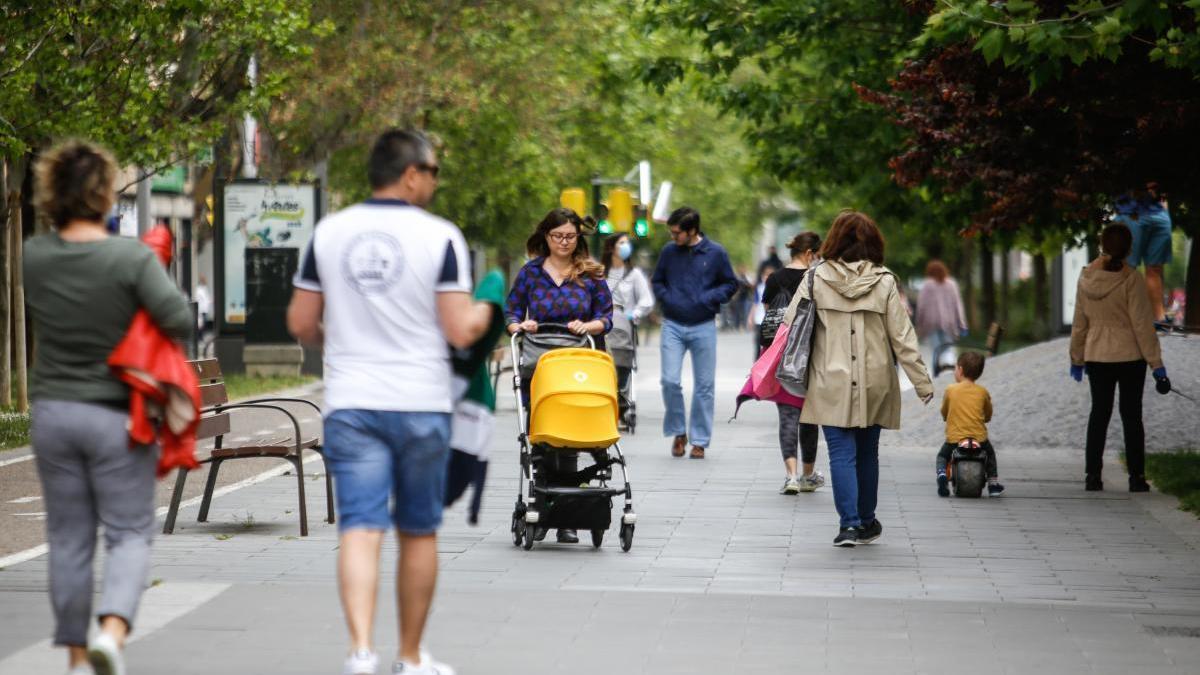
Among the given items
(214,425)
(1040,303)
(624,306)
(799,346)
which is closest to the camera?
(799,346)

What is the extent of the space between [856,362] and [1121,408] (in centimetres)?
363

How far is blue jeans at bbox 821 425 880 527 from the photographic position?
9.77 m

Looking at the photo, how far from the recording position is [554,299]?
34.0ft

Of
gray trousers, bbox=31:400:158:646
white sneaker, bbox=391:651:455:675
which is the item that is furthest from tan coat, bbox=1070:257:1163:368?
gray trousers, bbox=31:400:158:646

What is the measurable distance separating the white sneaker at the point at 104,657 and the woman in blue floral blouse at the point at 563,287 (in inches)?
189

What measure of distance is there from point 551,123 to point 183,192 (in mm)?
15598

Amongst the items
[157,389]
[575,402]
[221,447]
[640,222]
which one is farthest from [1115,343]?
[640,222]

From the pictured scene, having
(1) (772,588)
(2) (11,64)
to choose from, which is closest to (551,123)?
(2) (11,64)

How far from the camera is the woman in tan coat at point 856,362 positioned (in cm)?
972

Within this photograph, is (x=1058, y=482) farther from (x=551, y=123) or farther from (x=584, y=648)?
(x=551, y=123)

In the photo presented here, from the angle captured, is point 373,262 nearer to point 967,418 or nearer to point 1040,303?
point 967,418

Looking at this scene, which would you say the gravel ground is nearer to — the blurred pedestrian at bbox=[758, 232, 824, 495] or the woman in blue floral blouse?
the blurred pedestrian at bbox=[758, 232, 824, 495]

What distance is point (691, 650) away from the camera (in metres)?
6.92

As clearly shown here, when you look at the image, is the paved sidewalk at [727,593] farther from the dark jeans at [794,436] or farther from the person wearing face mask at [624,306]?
the person wearing face mask at [624,306]
